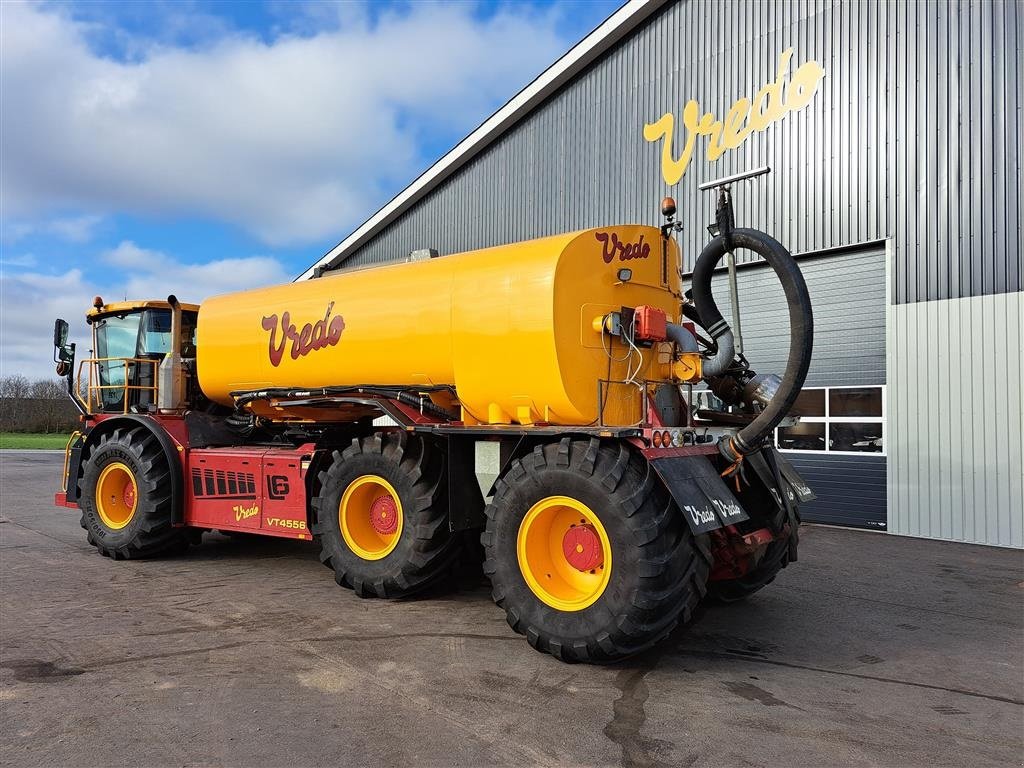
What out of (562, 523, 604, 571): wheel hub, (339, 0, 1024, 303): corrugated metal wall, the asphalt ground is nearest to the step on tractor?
(562, 523, 604, 571): wheel hub

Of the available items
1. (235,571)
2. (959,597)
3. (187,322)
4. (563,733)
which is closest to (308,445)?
(235,571)

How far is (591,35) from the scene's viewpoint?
14227 millimetres

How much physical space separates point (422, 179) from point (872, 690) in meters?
15.3

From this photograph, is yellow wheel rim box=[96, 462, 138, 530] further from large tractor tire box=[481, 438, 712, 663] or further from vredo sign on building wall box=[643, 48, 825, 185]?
vredo sign on building wall box=[643, 48, 825, 185]

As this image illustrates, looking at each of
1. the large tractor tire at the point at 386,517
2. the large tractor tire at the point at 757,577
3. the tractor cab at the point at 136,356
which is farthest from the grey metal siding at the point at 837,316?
the tractor cab at the point at 136,356

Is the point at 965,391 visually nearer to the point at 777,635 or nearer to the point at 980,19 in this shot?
the point at 980,19

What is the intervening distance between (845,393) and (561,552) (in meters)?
7.71

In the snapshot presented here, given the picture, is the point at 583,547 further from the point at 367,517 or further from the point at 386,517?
the point at 367,517

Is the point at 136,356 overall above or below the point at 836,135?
below

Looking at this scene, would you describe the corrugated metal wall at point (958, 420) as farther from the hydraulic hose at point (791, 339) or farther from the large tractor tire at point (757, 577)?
the hydraulic hose at point (791, 339)

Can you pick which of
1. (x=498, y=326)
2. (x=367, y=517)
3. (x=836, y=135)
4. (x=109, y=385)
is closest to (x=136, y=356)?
(x=109, y=385)

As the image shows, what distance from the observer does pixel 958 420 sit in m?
10.2

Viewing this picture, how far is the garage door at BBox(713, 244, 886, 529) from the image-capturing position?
11.1m

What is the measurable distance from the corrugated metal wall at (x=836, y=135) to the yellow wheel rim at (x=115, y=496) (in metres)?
9.30
